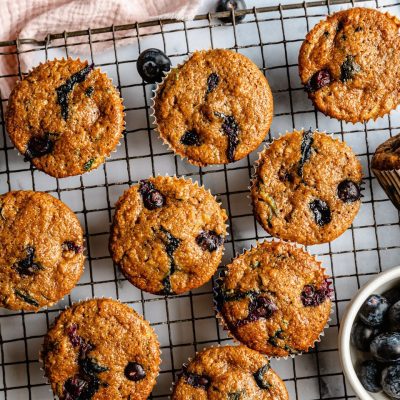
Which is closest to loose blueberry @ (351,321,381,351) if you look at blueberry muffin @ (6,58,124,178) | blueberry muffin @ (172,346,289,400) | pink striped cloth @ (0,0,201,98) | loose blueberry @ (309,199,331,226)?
blueberry muffin @ (172,346,289,400)

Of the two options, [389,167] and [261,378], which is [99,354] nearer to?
[261,378]

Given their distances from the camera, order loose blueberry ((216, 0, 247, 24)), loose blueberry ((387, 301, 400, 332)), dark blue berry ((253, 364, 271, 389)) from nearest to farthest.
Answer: loose blueberry ((387, 301, 400, 332)) < dark blue berry ((253, 364, 271, 389)) < loose blueberry ((216, 0, 247, 24))

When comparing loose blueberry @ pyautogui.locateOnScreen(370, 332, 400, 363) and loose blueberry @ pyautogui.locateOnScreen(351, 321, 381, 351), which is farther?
loose blueberry @ pyautogui.locateOnScreen(351, 321, 381, 351)

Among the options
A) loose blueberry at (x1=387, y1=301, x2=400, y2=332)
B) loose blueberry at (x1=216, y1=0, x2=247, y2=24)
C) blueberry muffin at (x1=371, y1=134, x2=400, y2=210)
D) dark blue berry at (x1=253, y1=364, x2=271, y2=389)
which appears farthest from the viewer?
loose blueberry at (x1=216, y1=0, x2=247, y2=24)

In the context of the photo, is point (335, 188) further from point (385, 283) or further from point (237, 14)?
point (237, 14)

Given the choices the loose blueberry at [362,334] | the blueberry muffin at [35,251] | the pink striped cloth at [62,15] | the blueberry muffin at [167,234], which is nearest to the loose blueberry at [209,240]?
the blueberry muffin at [167,234]

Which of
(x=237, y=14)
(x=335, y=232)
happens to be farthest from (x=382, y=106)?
(x=237, y=14)

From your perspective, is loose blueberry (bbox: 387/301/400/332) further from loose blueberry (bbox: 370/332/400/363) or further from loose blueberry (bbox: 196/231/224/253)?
loose blueberry (bbox: 196/231/224/253)

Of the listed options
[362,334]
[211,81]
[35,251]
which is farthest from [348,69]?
[35,251]
